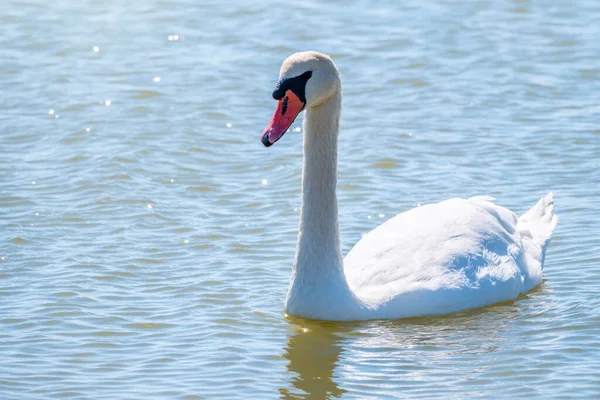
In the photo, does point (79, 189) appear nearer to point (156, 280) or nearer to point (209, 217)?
point (209, 217)

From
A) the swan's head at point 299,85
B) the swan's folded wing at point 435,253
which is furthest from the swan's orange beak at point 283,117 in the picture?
the swan's folded wing at point 435,253

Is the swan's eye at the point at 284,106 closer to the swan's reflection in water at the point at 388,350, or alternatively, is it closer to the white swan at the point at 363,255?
the white swan at the point at 363,255

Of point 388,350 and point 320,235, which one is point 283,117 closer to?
point 320,235

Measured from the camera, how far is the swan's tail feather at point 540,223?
10.9m

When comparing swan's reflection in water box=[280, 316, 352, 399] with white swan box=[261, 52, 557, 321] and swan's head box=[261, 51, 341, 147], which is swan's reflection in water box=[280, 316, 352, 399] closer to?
white swan box=[261, 52, 557, 321]

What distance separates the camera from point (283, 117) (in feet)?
29.5

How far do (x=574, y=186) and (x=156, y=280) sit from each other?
4380 millimetres

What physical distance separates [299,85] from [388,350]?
1912 mm

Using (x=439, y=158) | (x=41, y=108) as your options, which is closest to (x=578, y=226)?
(x=439, y=158)

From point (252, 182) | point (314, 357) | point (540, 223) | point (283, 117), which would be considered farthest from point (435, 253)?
point (252, 182)

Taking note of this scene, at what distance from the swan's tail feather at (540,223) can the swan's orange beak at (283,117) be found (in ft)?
9.06

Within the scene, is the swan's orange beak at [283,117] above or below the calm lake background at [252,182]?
above

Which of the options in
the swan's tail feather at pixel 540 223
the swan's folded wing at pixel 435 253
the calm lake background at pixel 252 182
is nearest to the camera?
the calm lake background at pixel 252 182

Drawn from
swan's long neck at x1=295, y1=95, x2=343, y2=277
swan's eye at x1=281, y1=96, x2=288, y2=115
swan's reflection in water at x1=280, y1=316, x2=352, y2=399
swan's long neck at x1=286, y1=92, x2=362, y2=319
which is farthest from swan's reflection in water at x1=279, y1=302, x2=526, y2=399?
swan's eye at x1=281, y1=96, x2=288, y2=115
